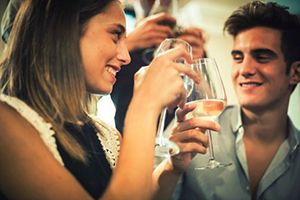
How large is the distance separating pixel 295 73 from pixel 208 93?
2.60ft

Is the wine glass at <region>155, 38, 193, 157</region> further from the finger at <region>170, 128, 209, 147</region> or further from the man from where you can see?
the man

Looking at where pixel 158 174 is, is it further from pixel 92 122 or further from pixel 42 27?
pixel 42 27

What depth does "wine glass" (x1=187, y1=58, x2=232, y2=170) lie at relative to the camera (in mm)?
737

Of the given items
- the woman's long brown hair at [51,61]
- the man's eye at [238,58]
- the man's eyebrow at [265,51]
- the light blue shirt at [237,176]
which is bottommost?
the light blue shirt at [237,176]

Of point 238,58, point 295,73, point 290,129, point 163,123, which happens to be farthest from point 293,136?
point 163,123

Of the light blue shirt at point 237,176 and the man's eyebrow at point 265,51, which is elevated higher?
the man's eyebrow at point 265,51

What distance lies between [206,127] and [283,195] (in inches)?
21.5

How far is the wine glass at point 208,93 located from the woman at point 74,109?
4 centimetres

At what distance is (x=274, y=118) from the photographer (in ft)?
A: 4.24

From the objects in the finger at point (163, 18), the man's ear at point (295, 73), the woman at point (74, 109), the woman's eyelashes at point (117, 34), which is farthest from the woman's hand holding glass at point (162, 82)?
the man's ear at point (295, 73)

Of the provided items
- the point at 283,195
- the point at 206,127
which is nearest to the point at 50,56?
the point at 206,127

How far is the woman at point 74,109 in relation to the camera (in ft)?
1.65

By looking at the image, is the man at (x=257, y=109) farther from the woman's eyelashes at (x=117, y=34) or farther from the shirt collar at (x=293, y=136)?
the woman's eyelashes at (x=117, y=34)

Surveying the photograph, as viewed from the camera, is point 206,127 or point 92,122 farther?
point 92,122
